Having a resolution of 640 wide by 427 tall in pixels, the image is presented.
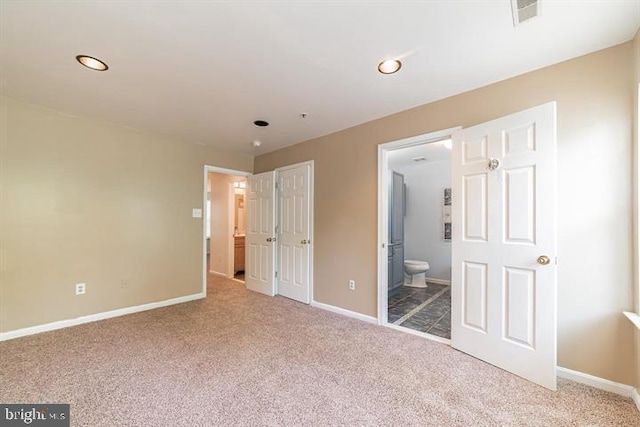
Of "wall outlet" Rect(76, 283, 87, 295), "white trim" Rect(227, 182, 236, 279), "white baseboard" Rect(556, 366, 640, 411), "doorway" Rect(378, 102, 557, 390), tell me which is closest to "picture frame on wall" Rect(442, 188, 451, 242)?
"doorway" Rect(378, 102, 557, 390)

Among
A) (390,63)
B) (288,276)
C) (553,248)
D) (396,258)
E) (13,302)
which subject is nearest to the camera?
(553,248)

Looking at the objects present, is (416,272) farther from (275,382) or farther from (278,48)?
(278,48)

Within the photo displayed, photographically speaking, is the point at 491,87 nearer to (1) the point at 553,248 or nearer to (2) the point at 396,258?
(1) the point at 553,248

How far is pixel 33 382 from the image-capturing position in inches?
75.3

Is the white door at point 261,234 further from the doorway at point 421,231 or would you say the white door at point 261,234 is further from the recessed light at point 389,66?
the recessed light at point 389,66

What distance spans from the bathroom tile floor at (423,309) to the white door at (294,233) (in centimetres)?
128

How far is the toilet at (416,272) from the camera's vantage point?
468cm

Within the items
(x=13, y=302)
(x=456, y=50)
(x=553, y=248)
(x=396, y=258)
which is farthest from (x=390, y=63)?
(x=13, y=302)

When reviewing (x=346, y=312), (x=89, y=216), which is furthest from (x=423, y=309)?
(x=89, y=216)

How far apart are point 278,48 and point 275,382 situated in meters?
2.38

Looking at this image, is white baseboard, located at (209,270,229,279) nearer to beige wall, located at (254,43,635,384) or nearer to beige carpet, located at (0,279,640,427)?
beige carpet, located at (0,279,640,427)

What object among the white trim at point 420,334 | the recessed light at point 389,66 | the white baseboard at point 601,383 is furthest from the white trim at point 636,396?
the recessed light at point 389,66

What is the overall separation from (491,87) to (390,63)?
3.31 ft

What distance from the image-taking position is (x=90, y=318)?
3109mm
